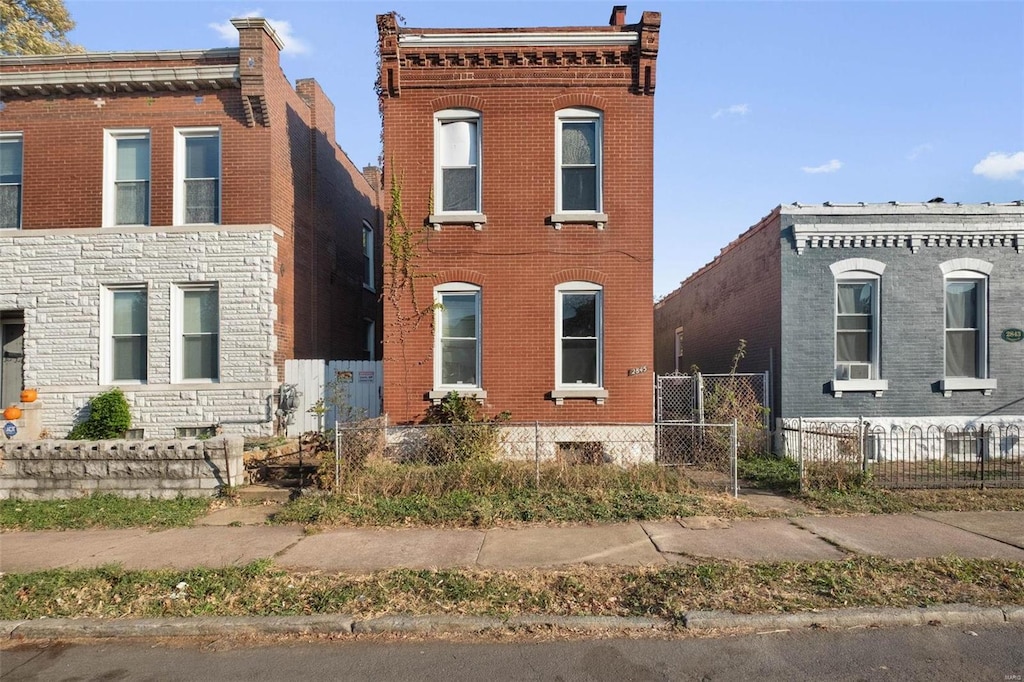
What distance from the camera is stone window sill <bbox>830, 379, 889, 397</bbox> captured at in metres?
12.2

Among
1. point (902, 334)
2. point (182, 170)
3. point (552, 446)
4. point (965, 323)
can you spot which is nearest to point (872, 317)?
point (902, 334)

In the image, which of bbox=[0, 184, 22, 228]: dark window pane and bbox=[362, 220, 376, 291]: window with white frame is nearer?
bbox=[0, 184, 22, 228]: dark window pane

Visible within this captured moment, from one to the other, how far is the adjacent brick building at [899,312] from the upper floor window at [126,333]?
41.8 feet

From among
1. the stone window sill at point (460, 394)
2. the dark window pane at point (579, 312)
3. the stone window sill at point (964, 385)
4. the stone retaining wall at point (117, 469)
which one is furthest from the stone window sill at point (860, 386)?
the stone retaining wall at point (117, 469)

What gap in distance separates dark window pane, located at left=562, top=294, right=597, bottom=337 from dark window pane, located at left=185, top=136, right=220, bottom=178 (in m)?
7.66

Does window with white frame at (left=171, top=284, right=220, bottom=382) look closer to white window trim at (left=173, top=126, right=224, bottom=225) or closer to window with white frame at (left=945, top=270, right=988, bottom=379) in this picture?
white window trim at (left=173, top=126, right=224, bottom=225)

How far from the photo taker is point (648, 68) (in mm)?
11617

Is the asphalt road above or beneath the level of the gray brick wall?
beneath

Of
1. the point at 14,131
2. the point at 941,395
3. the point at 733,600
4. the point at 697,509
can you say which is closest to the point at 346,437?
the point at 697,509

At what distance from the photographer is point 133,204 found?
1287cm

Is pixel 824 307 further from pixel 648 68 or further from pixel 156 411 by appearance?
pixel 156 411

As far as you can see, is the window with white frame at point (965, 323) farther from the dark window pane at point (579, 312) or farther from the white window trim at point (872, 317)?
the dark window pane at point (579, 312)

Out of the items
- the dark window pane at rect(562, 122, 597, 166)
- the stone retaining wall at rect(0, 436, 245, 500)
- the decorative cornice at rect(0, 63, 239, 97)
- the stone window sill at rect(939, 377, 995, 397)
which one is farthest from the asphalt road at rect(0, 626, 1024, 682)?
A: the decorative cornice at rect(0, 63, 239, 97)

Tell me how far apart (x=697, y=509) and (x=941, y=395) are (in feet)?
23.6
